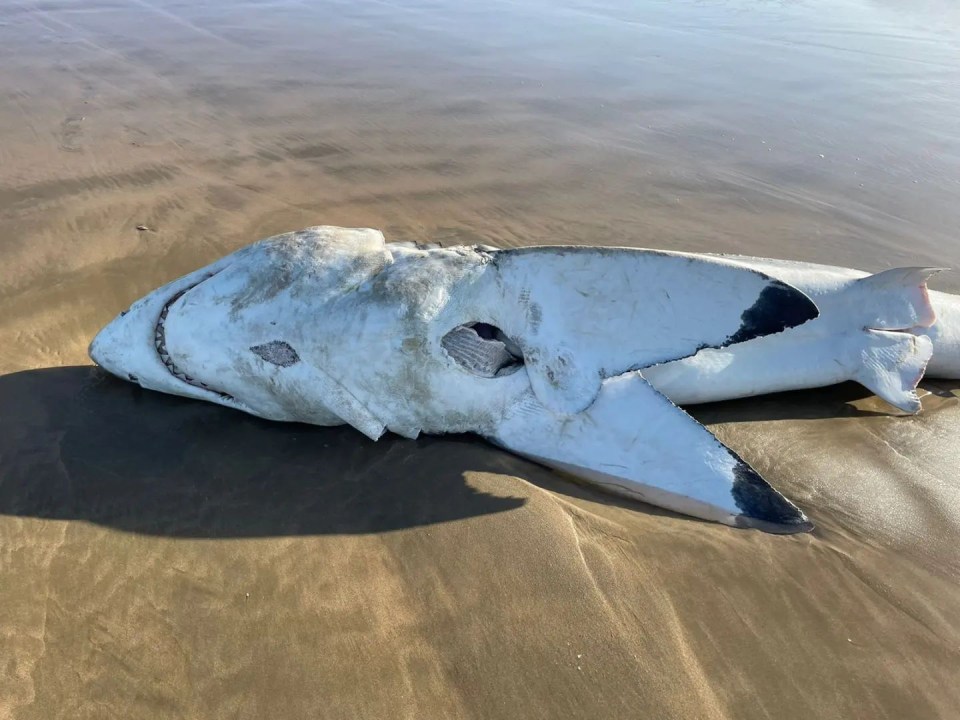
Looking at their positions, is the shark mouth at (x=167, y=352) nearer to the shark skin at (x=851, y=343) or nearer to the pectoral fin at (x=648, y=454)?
the pectoral fin at (x=648, y=454)

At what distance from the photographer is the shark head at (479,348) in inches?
123

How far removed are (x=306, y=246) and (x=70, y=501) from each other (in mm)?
1734

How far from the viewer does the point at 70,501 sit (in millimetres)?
3098

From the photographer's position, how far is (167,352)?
3.52 meters

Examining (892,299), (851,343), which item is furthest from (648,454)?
(892,299)

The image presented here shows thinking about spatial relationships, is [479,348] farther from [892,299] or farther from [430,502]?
[892,299]

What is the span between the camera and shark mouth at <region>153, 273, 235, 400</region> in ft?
11.6

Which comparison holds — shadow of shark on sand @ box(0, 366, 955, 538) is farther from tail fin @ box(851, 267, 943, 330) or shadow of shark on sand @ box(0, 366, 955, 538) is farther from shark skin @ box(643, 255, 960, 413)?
tail fin @ box(851, 267, 943, 330)

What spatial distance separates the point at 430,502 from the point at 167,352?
1718 millimetres

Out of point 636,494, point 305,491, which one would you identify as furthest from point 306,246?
point 636,494

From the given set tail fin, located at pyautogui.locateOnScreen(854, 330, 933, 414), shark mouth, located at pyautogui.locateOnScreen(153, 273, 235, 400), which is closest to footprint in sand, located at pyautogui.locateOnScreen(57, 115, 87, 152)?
shark mouth, located at pyautogui.locateOnScreen(153, 273, 235, 400)

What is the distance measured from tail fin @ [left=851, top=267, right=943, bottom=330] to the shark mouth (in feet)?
12.8

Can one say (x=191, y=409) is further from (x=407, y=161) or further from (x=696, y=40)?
(x=696, y=40)

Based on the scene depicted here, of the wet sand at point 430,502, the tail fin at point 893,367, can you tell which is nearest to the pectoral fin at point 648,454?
the wet sand at point 430,502
